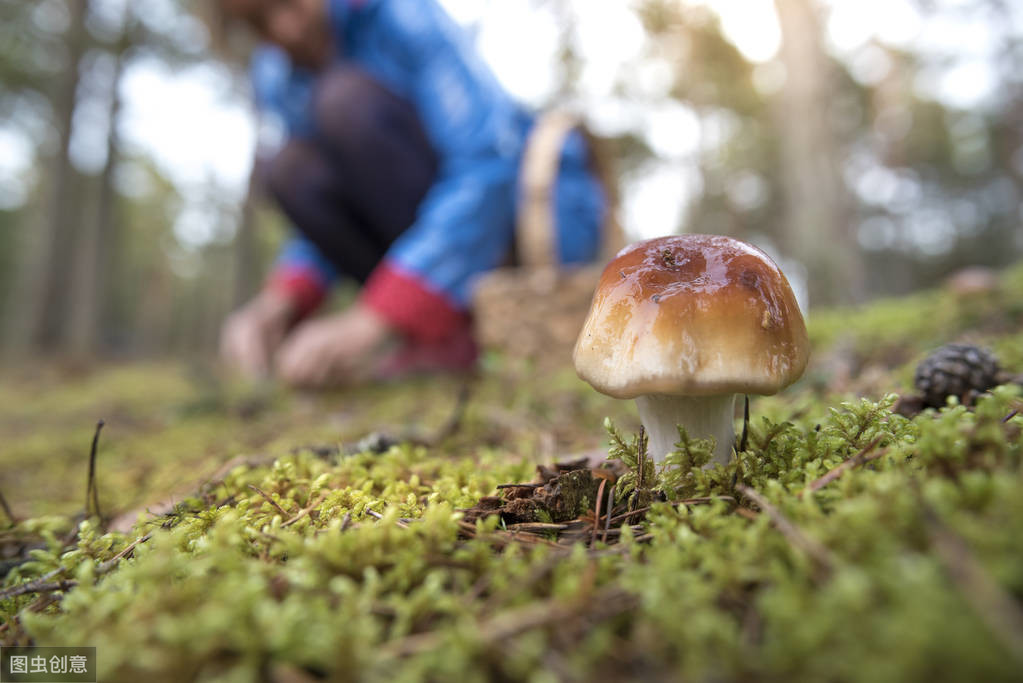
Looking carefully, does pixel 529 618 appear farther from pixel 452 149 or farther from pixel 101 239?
pixel 101 239

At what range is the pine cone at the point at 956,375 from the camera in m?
1.14

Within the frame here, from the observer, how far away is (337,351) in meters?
2.82

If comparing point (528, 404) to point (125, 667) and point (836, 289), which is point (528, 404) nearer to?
point (125, 667)

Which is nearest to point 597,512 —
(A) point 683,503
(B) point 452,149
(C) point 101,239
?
(A) point 683,503

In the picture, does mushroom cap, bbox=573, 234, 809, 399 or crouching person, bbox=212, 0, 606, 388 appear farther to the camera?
crouching person, bbox=212, 0, 606, 388

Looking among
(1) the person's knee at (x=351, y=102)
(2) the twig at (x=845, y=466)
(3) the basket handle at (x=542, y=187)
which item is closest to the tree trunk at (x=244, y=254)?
(1) the person's knee at (x=351, y=102)

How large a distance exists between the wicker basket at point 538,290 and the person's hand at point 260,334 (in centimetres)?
151

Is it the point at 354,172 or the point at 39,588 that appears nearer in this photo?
the point at 39,588

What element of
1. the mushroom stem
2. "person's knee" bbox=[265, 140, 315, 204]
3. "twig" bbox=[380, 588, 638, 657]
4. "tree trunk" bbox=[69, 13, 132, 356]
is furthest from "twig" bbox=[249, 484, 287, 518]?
"tree trunk" bbox=[69, 13, 132, 356]

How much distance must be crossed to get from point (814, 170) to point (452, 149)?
3.41 meters

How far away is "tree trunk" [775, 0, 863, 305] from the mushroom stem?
4380mm

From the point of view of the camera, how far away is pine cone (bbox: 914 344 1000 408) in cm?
114

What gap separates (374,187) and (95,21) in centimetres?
782

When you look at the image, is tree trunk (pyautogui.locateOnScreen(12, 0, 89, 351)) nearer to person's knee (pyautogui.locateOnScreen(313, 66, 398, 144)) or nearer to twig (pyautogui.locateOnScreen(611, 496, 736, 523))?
person's knee (pyautogui.locateOnScreen(313, 66, 398, 144))
